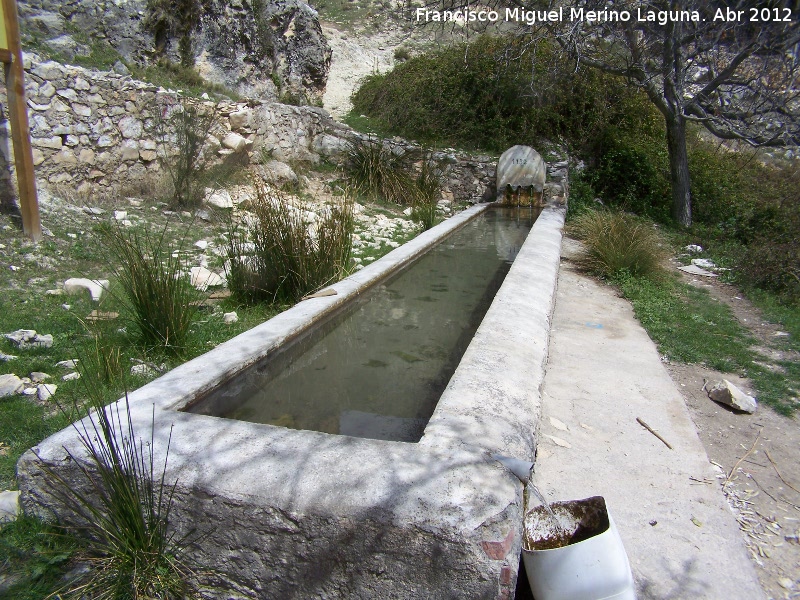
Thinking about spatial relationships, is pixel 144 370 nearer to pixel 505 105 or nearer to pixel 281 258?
pixel 281 258

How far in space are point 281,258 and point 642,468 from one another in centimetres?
231

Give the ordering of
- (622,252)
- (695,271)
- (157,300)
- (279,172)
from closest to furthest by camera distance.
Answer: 1. (157,300)
2. (622,252)
3. (695,271)
4. (279,172)

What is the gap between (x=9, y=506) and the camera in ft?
5.59

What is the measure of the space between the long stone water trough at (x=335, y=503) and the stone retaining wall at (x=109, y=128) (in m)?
4.36

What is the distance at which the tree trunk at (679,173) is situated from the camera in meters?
8.48

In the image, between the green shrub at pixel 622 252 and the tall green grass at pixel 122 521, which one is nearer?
the tall green grass at pixel 122 521

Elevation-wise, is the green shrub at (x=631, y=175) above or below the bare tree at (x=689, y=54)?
below

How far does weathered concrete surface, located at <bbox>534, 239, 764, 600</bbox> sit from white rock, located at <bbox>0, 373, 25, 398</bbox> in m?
2.19

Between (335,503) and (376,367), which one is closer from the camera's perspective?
(335,503)

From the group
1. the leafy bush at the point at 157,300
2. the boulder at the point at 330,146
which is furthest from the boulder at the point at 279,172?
the leafy bush at the point at 157,300

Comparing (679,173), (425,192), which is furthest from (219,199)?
(679,173)

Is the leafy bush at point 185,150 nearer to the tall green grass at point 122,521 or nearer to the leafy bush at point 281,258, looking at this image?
the leafy bush at point 281,258

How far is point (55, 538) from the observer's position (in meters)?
1.59

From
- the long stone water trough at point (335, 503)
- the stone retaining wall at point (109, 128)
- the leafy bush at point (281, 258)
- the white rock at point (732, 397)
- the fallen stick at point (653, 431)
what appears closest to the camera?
the long stone water trough at point (335, 503)
